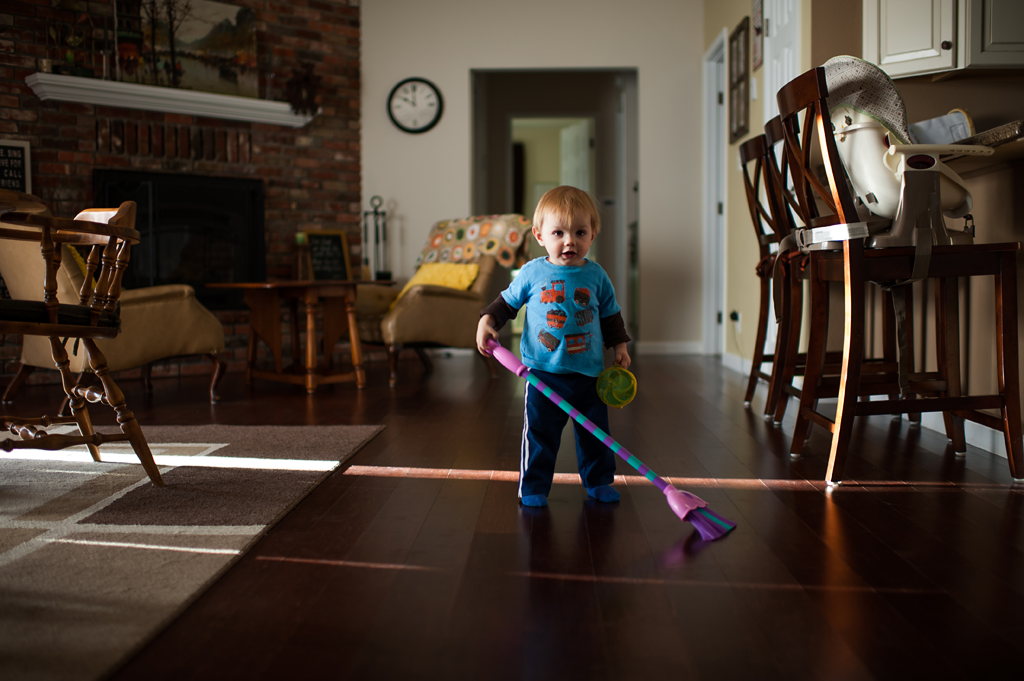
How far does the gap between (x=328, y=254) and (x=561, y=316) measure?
12.7ft

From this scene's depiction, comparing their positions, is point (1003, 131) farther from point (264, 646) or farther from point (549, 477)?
point (264, 646)

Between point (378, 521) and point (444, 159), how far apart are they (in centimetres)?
429

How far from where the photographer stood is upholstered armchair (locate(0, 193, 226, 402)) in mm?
2594

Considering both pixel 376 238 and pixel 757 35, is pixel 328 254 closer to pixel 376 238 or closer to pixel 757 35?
pixel 376 238

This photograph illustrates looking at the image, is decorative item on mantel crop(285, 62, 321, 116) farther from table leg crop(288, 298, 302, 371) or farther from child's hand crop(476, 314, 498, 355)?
child's hand crop(476, 314, 498, 355)

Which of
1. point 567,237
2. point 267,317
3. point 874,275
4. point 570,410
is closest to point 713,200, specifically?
point 267,317

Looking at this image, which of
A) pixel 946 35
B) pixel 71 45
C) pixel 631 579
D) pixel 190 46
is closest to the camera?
pixel 631 579

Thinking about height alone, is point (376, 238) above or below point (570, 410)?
above

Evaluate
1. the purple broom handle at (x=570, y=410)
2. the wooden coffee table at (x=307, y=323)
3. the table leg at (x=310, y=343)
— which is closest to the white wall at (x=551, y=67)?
the wooden coffee table at (x=307, y=323)

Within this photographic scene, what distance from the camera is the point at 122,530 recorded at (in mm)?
1414

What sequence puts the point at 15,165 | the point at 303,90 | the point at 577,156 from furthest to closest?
the point at 577,156 → the point at 303,90 → the point at 15,165

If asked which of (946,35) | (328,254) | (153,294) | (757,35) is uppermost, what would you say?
(757,35)

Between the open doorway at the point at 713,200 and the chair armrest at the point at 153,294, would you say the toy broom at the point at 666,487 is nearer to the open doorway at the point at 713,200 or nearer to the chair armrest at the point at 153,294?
the chair armrest at the point at 153,294

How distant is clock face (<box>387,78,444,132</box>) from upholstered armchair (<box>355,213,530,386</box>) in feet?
3.39
